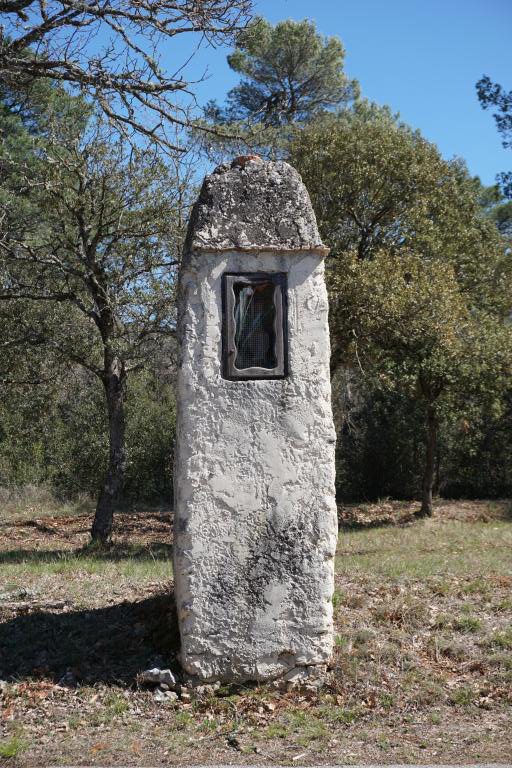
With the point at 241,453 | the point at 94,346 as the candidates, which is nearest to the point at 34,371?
the point at 94,346

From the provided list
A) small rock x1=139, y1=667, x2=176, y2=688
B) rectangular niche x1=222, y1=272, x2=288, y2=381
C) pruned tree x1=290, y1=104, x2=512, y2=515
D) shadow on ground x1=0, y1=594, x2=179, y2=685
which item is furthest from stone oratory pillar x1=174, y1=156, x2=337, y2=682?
pruned tree x1=290, y1=104, x2=512, y2=515

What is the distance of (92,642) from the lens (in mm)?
6168

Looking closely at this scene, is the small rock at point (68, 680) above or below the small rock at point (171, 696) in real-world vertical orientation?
above

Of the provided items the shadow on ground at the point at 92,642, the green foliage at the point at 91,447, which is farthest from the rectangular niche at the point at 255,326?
the green foliage at the point at 91,447

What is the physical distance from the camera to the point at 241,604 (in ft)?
17.9

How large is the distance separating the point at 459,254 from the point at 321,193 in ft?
12.1

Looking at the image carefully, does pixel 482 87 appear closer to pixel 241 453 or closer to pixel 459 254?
pixel 459 254

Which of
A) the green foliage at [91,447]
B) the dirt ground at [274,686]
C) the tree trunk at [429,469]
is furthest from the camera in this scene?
the green foliage at [91,447]

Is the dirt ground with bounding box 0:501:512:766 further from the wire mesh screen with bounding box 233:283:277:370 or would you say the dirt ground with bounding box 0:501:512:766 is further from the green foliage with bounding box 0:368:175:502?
the green foliage with bounding box 0:368:175:502

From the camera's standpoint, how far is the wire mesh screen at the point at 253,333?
5633 mm

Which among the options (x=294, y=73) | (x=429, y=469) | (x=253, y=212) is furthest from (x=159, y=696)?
(x=294, y=73)

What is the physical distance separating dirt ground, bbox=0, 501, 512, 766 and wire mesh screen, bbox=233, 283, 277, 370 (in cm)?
222

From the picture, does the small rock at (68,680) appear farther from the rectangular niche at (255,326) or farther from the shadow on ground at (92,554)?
the shadow on ground at (92,554)

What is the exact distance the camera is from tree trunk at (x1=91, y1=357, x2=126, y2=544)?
12.9 m
